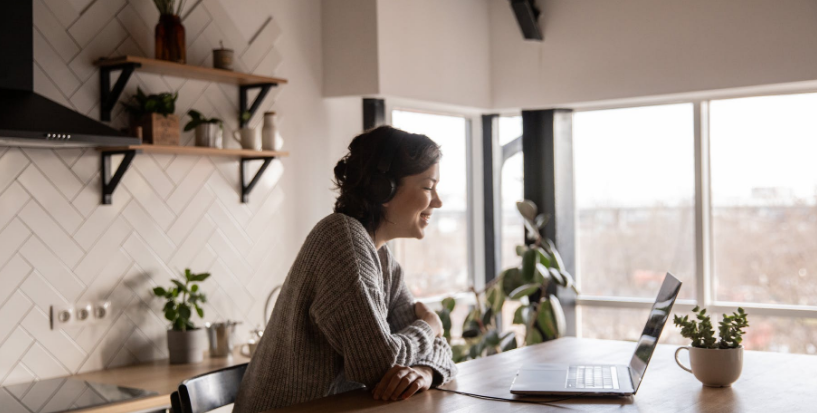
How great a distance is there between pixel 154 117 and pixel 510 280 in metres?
1.93

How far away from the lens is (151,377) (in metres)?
2.56

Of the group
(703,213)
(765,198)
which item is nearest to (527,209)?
(703,213)

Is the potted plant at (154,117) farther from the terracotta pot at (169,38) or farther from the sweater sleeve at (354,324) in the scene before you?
the sweater sleeve at (354,324)

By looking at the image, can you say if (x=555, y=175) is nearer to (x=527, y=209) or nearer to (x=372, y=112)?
(x=527, y=209)

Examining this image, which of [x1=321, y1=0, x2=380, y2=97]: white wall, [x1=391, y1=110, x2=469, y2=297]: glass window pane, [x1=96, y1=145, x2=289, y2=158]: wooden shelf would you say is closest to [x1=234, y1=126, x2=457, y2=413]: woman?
[x1=96, y1=145, x2=289, y2=158]: wooden shelf

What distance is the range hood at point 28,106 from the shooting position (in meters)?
2.17

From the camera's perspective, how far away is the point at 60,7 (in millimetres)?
2588

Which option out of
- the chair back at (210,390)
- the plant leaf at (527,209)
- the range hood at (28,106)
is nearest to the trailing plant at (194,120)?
the range hood at (28,106)

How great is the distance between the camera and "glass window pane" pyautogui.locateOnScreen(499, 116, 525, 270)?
4422 millimetres

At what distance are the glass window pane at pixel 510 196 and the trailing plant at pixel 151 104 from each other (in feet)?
7.25

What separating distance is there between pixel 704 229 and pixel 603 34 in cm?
108

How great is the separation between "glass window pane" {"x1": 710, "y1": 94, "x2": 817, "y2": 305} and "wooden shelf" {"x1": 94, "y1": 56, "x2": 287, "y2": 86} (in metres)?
2.15

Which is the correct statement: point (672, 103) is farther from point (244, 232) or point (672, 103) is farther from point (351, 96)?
point (244, 232)

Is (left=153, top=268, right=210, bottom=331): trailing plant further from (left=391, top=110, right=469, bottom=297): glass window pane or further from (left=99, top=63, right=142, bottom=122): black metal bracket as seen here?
(left=391, top=110, right=469, bottom=297): glass window pane
